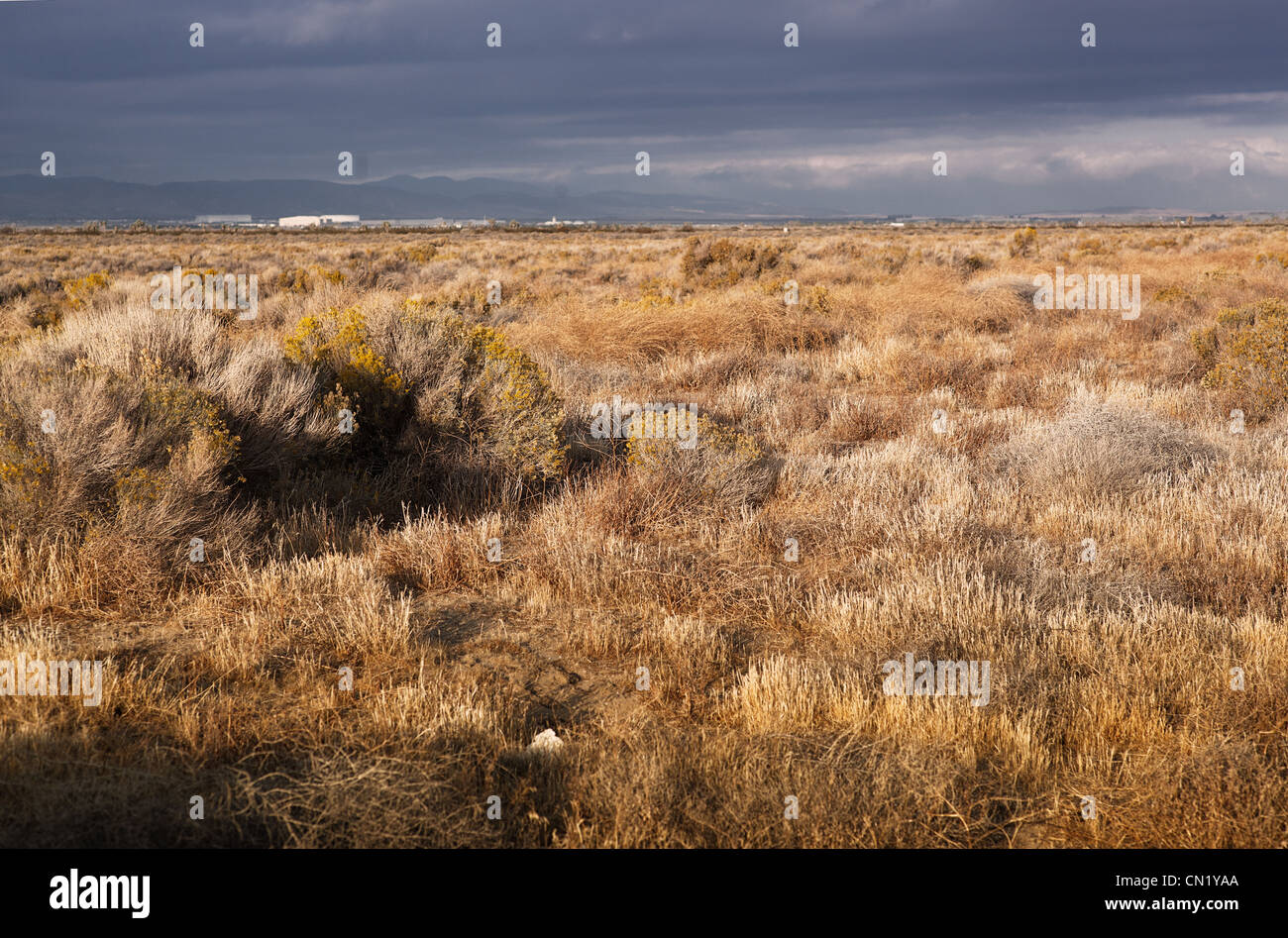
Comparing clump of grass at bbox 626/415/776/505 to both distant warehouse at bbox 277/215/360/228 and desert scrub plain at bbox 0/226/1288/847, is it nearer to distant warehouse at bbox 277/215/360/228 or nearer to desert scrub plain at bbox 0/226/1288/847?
desert scrub plain at bbox 0/226/1288/847

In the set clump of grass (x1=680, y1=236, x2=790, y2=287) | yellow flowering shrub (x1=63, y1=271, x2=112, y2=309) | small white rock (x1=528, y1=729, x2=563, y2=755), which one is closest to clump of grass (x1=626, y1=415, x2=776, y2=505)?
small white rock (x1=528, y1=729, x2=563, y2=755)

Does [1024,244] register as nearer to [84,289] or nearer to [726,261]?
[726,261]

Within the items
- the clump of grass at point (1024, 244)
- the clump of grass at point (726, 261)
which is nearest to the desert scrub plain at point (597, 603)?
the clump of grass at point (726, 261)

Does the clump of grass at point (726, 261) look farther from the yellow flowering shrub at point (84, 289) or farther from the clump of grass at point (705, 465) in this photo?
the clump of grass at point (705, 465)

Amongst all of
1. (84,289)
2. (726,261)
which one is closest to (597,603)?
(84,289)

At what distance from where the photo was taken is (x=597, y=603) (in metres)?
4.41

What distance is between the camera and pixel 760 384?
9.73 meters

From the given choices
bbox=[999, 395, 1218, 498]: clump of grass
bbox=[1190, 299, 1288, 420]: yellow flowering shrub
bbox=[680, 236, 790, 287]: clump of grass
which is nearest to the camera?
bbox=[999, 395, 1218, 498]: clump of grass

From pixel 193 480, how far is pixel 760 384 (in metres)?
6.42

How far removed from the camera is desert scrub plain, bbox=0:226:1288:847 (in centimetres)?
275

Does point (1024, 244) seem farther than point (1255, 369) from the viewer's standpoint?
Yes

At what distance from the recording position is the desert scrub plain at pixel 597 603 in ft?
9.04
